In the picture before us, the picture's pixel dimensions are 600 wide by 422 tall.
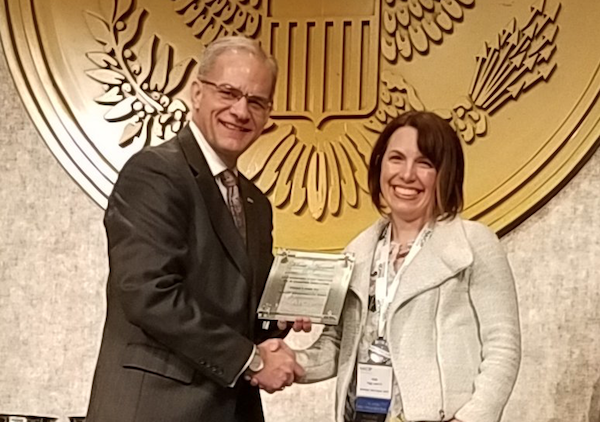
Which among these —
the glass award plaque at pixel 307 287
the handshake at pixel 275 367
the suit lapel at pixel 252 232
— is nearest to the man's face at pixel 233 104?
the suit lapel at pixel 252 232

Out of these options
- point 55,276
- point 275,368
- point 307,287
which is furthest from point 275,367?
point 55,276

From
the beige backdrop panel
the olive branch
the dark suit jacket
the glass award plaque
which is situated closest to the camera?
the dark suit jacket

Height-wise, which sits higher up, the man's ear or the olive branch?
the olive branch

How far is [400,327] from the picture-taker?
1570mm

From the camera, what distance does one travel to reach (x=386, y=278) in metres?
1.63

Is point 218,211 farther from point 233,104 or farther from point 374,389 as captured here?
point 374,389

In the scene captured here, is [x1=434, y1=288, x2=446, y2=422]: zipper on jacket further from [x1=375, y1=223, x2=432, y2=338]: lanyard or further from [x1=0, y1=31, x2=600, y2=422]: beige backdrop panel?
[x1=0, y1=31, x2=600, y2=422]: beige backdrop panel

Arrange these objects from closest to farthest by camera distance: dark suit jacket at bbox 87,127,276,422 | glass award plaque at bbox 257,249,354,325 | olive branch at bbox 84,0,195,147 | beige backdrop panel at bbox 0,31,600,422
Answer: dark suit jacket at bbox 87,127,276,422 < glass award plaque at bbox 257,249,354,325 < beige backdrop panel at bbox 0,31,600,422 < olive branch at bbox 84,0,195,147

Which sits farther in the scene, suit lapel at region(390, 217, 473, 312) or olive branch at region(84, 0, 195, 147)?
olive branch at region(84, 0, 195, 147)

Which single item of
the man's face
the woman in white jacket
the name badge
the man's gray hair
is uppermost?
the man's gray hair

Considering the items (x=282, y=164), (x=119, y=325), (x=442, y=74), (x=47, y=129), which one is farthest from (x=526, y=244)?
(x=47, y=129)

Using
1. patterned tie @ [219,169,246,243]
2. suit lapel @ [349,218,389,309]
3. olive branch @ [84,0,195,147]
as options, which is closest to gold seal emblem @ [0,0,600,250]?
olive branch @ [84,0,195,147]

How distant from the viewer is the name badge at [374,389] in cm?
156

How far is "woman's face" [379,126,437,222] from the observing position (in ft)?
5.29
